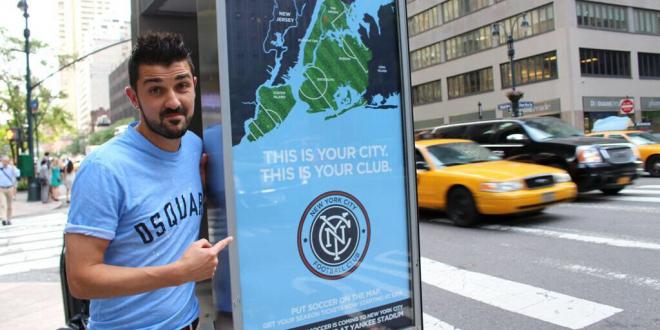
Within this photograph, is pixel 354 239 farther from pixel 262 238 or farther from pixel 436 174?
pixel 436 174

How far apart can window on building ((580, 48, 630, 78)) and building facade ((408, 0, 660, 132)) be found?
0.08m

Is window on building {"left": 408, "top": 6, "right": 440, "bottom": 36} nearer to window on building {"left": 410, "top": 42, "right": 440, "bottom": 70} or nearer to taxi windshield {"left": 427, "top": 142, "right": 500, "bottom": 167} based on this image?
window on building {"left": 410, "top": 42, "right": 440, "bottom": 70}

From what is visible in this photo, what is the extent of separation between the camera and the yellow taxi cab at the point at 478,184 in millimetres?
8594

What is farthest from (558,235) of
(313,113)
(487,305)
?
(313,113)

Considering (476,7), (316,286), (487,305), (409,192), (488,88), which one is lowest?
(487,305)

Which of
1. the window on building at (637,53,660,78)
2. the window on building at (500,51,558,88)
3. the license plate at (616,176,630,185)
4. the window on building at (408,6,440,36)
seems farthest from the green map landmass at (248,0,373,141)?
the window on building at (408,6,440,36)

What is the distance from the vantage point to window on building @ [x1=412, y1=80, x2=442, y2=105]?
5338cm

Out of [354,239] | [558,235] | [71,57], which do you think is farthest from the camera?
[71,57]

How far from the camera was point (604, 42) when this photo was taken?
41375mm

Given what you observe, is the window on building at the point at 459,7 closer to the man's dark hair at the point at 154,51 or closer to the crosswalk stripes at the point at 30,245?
the crosswalk stripes at the point at 30,245

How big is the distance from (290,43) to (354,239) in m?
0.94

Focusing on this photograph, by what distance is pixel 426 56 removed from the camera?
55250 mm

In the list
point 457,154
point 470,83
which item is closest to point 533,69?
point 470,83

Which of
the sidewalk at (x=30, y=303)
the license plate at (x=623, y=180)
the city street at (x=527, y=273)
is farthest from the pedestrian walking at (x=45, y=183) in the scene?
the license plate at (x=623, y=180)
